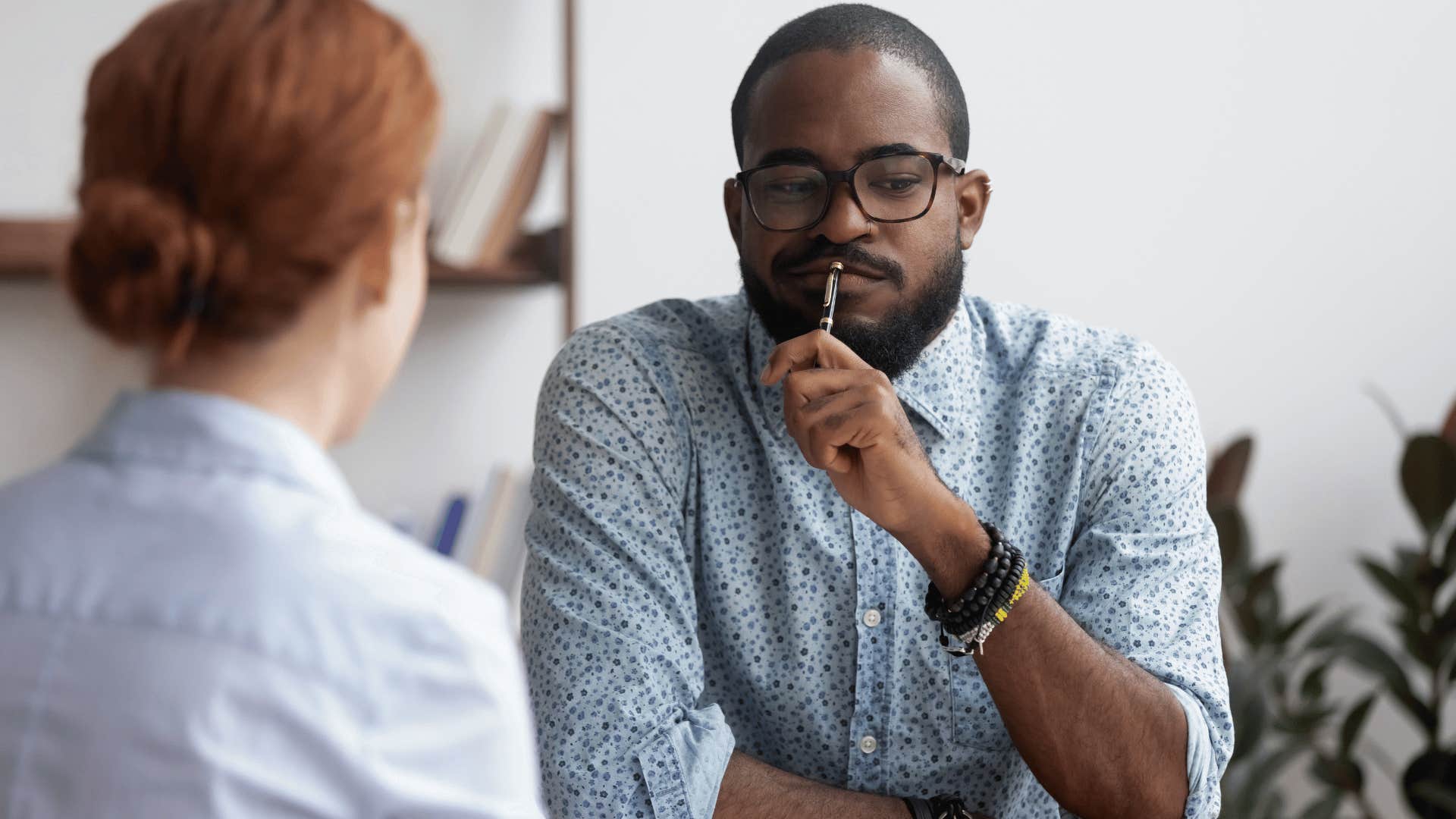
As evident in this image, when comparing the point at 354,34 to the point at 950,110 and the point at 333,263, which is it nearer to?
the point at 333,263

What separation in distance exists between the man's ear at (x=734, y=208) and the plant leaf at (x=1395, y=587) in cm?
141

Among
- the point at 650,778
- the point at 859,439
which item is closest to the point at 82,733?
the point at 650,778

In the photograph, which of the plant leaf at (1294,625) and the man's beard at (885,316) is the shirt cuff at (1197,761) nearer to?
the man's beard at (885,316)

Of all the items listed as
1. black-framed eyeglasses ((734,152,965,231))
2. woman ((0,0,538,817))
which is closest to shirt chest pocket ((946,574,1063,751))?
black-framed eyeglasses ((734,152,965,231))

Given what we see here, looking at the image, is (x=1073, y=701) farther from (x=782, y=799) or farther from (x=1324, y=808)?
(x=1324, y=808)

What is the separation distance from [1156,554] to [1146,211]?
4.37ft

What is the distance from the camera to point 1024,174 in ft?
8.20

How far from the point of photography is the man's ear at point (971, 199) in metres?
1.50

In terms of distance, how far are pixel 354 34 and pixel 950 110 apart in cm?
86

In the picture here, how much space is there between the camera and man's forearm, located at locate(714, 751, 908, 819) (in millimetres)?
1238

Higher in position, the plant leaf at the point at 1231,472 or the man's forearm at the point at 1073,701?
the man's forearm at the point at 1073,701

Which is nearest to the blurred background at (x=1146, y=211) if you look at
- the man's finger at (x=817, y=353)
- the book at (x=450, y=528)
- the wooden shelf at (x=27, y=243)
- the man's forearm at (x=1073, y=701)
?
the book at (x=450, y=528)

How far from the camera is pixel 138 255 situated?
2.27 ft

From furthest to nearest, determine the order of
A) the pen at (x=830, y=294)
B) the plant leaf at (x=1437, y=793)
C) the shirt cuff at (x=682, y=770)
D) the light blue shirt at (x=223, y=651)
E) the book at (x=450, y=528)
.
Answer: the book at (x=450, y=528), the plant leaf at (x=1437, y=793), the pen at (x=830, y=294), the shirt cuff at (x=682, y=770), the light blue shirt at (x=223, y=651)
